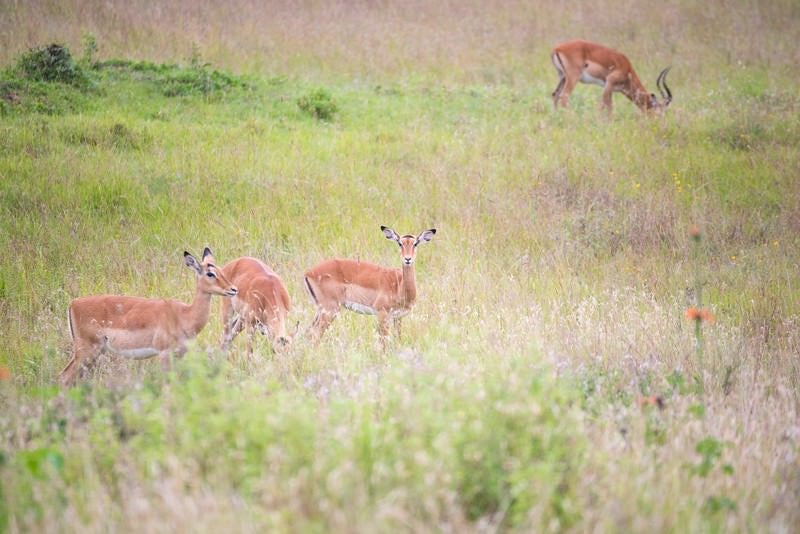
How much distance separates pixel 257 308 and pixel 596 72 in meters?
10.2

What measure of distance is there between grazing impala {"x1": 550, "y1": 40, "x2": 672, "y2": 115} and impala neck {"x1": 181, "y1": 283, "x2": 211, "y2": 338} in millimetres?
9656

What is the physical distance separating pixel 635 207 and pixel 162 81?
7509 mm

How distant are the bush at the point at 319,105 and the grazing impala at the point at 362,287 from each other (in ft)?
20.5

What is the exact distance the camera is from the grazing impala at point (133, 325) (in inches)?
262

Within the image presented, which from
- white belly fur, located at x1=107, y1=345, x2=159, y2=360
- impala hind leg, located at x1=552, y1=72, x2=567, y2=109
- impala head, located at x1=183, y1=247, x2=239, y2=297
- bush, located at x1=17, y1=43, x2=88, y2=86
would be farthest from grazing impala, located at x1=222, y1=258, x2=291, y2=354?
impala hind leg, located at x1=552, y1=72, x2=567, y2=109

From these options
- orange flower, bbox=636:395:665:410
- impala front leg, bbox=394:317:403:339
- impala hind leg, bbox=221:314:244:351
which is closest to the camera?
orange flower, bbox=636:395:665:410

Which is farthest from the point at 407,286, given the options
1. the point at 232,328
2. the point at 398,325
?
the point at 232,328

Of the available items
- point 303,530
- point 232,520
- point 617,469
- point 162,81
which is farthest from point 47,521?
point 162,81

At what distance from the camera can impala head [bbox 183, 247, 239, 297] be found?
6801 millimetres

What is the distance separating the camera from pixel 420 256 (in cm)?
955

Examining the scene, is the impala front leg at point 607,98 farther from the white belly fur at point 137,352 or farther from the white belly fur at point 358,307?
the white belly fur at point 137,352

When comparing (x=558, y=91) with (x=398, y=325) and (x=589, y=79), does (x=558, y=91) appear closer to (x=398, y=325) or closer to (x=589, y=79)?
(x=589, y=79)

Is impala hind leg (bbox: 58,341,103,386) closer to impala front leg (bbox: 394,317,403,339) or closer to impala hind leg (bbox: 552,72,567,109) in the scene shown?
impala front leg (bbox: 394,317,403,339)

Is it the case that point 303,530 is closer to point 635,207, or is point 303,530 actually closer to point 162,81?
point 635,207
